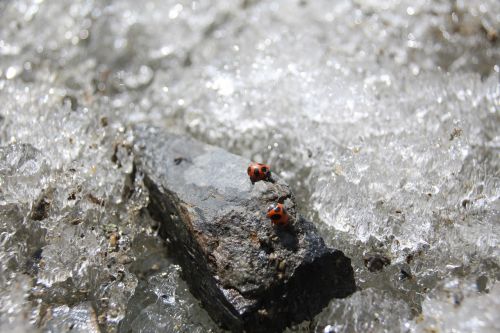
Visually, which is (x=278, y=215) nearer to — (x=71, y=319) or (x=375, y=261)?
(x=375, y=261)

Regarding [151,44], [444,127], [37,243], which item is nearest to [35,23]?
[151,44]

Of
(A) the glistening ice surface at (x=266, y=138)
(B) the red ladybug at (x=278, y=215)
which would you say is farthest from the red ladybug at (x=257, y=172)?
(A) the glistening ice surface at (x=266, y=138)

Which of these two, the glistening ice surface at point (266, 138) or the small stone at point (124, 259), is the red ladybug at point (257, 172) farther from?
the small stone at point (124, 259)

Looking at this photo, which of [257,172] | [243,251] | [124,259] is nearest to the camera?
[243,251]

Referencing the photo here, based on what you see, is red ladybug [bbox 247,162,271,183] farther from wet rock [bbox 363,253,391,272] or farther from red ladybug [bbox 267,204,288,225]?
wet rock [bbox 363,253,391,272]

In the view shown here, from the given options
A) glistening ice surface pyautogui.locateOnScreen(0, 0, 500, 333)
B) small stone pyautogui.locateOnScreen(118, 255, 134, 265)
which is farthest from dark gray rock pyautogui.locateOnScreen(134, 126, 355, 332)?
small stone pyautogui.locateOnScreen(118, 255, 134, 265)

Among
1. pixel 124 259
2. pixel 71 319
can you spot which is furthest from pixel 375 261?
pixel 71 319
